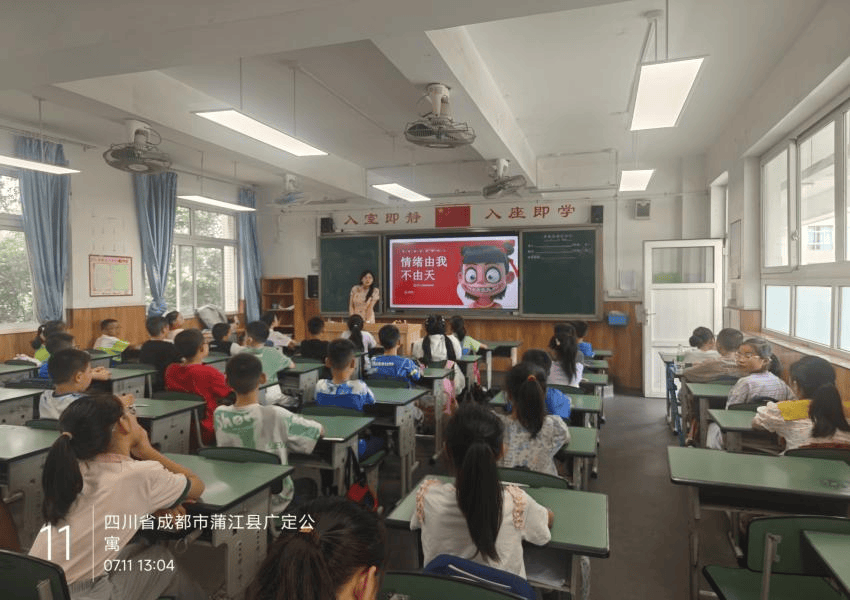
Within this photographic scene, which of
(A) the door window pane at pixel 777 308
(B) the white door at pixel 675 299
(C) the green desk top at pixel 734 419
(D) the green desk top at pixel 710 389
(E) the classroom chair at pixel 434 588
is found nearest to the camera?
(E) the classroom chair at pixel 434 588

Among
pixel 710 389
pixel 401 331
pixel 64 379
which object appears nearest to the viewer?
pixel 64 379

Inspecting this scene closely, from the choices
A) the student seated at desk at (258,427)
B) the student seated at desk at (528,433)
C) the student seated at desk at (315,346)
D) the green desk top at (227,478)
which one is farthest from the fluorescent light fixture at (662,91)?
the student seated at desk at (315,346)

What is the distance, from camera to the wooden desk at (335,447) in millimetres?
2504

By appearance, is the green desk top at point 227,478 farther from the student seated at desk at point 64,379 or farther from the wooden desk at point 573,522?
the student seated at desk at point 64,379

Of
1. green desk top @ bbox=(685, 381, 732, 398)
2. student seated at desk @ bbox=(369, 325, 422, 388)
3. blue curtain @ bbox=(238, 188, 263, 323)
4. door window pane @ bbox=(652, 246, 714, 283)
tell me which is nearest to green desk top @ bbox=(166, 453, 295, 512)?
student seated at desk @ bbox=(369, 325, 422, 388)

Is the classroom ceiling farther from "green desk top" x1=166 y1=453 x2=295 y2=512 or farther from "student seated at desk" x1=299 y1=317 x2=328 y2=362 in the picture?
"green desk top" x1=166 y1=453 x2=295 y2=512

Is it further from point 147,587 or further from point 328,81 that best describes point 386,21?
point 147,587

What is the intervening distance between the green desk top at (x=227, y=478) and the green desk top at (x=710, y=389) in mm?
2773

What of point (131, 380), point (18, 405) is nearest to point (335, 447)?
point (131, 380)

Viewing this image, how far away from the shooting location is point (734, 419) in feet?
9.29

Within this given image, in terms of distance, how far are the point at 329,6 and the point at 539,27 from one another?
1648 mm

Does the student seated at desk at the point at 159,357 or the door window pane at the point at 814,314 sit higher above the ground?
the door window pane at the point at 814,314

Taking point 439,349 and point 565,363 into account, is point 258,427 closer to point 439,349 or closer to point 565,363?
point 565,363

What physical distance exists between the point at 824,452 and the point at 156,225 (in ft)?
23.2
